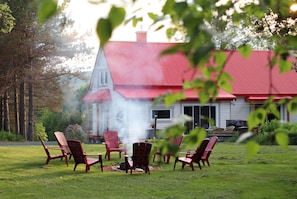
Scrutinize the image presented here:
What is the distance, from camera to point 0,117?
40.4 meters

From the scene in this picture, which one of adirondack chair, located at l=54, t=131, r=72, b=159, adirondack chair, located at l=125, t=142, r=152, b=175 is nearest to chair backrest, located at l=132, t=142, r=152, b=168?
adirondack chair, located at l=125, t=142, r=152, b=175

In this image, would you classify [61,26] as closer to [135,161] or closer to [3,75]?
[3,75]

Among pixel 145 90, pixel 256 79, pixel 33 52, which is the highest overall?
pixel 33 52

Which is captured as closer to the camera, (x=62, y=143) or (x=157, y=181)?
(x=157, y=181)

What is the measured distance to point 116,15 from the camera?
1.57 m

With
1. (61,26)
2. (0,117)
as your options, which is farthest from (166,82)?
(0,117)

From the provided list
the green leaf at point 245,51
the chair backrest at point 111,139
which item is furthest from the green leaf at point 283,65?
the chair backrest at point 111,139

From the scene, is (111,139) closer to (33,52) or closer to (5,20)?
(5,20)

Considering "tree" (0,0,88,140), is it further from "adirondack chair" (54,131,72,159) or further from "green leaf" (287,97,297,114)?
"green leaf" (287,97,297,114)

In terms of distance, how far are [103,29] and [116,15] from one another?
0.05 meters

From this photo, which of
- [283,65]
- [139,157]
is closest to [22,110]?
[139,157]

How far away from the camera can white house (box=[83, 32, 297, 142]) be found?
3044 centimetres

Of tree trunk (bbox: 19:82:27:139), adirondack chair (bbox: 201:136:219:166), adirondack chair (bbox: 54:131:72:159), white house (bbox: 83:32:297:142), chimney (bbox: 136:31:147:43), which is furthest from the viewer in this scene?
tree trunk (bbox: 19:82:27:139)

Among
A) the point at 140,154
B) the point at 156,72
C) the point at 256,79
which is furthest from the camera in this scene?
the point at 256,79
